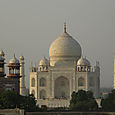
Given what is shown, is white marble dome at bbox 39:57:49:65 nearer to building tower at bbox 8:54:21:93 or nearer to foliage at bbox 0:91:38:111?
building tower at bbox 8:54:21:93

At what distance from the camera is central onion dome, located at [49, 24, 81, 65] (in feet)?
372

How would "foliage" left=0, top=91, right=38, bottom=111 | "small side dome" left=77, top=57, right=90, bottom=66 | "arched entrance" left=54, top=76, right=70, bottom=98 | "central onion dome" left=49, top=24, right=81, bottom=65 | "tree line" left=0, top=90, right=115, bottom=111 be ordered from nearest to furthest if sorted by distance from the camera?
"foliage" left=0, top=91, right=38, bottom=111
"tree line" left=0, top=90, right=115, bottom=111
"small side dome" left=77, top=57, right=90, bottom=66
"arched entrance" left=54, top=76, right=70, bottom=98
"central onion dome" left=49, top=24, right=81, bottom=65

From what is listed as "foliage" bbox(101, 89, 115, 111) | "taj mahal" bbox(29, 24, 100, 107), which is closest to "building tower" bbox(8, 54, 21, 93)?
"foliage" bbox(101, 89, 115, 111)

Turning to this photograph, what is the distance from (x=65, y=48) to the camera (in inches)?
4461

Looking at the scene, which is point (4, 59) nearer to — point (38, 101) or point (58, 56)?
point (38, 101)

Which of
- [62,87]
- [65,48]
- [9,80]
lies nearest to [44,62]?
[65,48]

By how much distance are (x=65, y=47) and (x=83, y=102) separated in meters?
24.0

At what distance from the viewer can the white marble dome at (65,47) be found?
113 meters

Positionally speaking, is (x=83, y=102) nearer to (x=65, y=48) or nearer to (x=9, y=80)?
(x=9, y=80)

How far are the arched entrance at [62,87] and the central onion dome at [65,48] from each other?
4.40 m

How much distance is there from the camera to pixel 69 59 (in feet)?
372

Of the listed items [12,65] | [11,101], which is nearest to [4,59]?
[12,65]

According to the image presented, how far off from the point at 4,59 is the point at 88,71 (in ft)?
80.8

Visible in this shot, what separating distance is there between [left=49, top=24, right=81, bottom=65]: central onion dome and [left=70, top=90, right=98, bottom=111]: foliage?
16606mm
